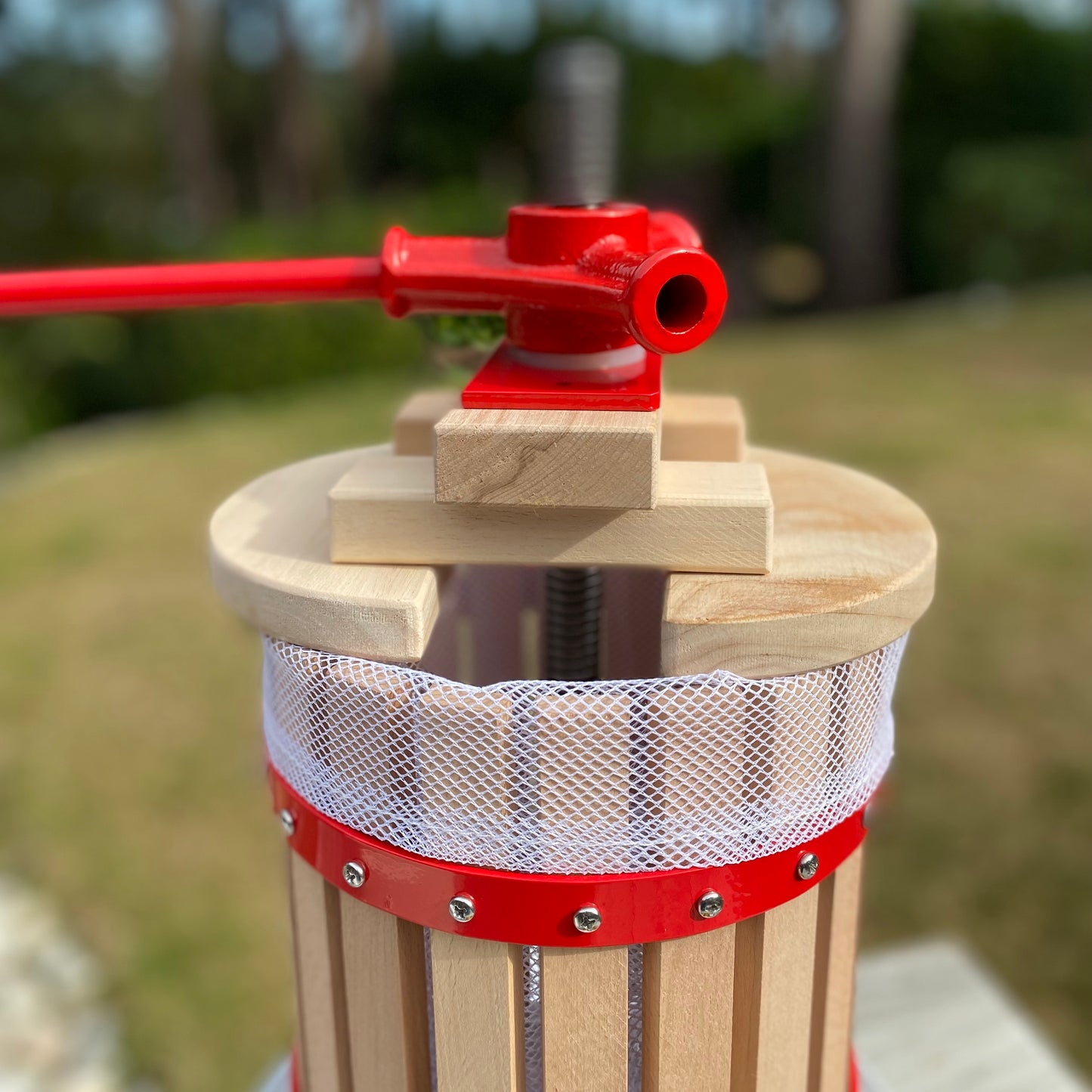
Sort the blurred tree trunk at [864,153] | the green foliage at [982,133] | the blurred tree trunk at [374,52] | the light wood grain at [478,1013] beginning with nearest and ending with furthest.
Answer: the light wood grain at [478,1013]
the blurred tree trunk at [864,153]
the green foliage at [982,133]
the blurred tree trunk at [374,52]

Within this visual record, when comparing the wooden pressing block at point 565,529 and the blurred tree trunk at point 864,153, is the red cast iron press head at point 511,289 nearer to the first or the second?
the wooden pressing block at point 565,529

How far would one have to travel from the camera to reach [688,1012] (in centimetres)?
98

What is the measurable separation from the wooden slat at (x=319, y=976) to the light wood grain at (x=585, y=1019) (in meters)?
0.23

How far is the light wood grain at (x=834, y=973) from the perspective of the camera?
3.56 ft

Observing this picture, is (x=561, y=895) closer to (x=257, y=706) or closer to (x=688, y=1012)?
(x=688, y=1012)

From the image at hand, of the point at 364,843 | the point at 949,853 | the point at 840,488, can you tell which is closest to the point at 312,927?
the point at 364,843

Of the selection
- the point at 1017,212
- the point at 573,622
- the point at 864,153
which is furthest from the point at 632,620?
the point at 1017,212

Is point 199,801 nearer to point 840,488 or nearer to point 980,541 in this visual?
point 840,488

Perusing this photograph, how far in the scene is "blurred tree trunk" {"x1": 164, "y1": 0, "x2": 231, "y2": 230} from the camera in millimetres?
9219

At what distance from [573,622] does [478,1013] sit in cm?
40

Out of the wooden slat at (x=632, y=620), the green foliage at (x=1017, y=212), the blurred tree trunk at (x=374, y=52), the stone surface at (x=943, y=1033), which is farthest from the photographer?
the blurred tree trunk at (x=374, y=52)

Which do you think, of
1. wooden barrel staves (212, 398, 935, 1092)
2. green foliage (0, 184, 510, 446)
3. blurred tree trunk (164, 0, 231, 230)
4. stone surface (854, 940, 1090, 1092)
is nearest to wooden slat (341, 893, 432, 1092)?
wooden barrel staves (212, 398, 935, 1092)

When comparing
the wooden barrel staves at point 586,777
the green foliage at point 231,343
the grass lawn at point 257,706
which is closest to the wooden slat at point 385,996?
the wooden barrel staves at point 586,777

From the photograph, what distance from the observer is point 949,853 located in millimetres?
3006
